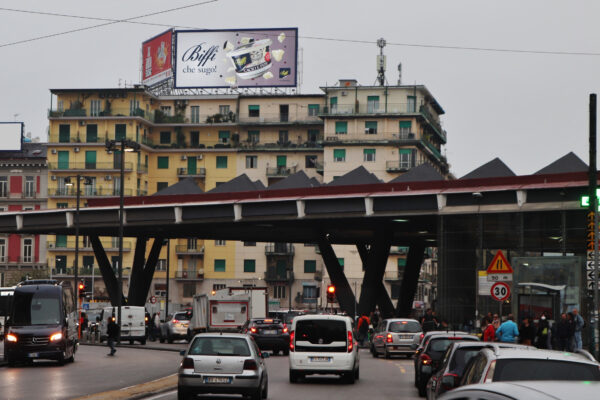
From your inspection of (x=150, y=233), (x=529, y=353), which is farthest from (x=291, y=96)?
(x=529, y=353)

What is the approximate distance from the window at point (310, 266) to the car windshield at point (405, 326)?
73180 mm

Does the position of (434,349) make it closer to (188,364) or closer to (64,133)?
(188,364)

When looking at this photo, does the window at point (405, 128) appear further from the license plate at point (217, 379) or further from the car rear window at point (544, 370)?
the car rear window at point (544, 370)

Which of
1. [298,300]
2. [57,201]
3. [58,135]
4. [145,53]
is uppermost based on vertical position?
[145,53]

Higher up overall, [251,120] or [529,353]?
[251,120]

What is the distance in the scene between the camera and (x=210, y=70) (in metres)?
113

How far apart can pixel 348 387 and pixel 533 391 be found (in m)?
20.6

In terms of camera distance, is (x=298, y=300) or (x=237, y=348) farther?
(x=298, y=300)

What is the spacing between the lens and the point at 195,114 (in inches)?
4737

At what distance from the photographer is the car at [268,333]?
144ft

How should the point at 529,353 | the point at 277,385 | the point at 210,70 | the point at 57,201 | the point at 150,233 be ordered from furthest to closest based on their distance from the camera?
the point at 57,201, the point at 210,70, the point at 150,233, the point at 277,385, the point at 529,353

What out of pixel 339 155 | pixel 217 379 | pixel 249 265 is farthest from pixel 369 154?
pixel 217 379

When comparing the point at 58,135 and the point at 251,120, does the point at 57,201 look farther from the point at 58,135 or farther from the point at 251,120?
the point at 251,120

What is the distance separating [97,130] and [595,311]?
96.9 m
